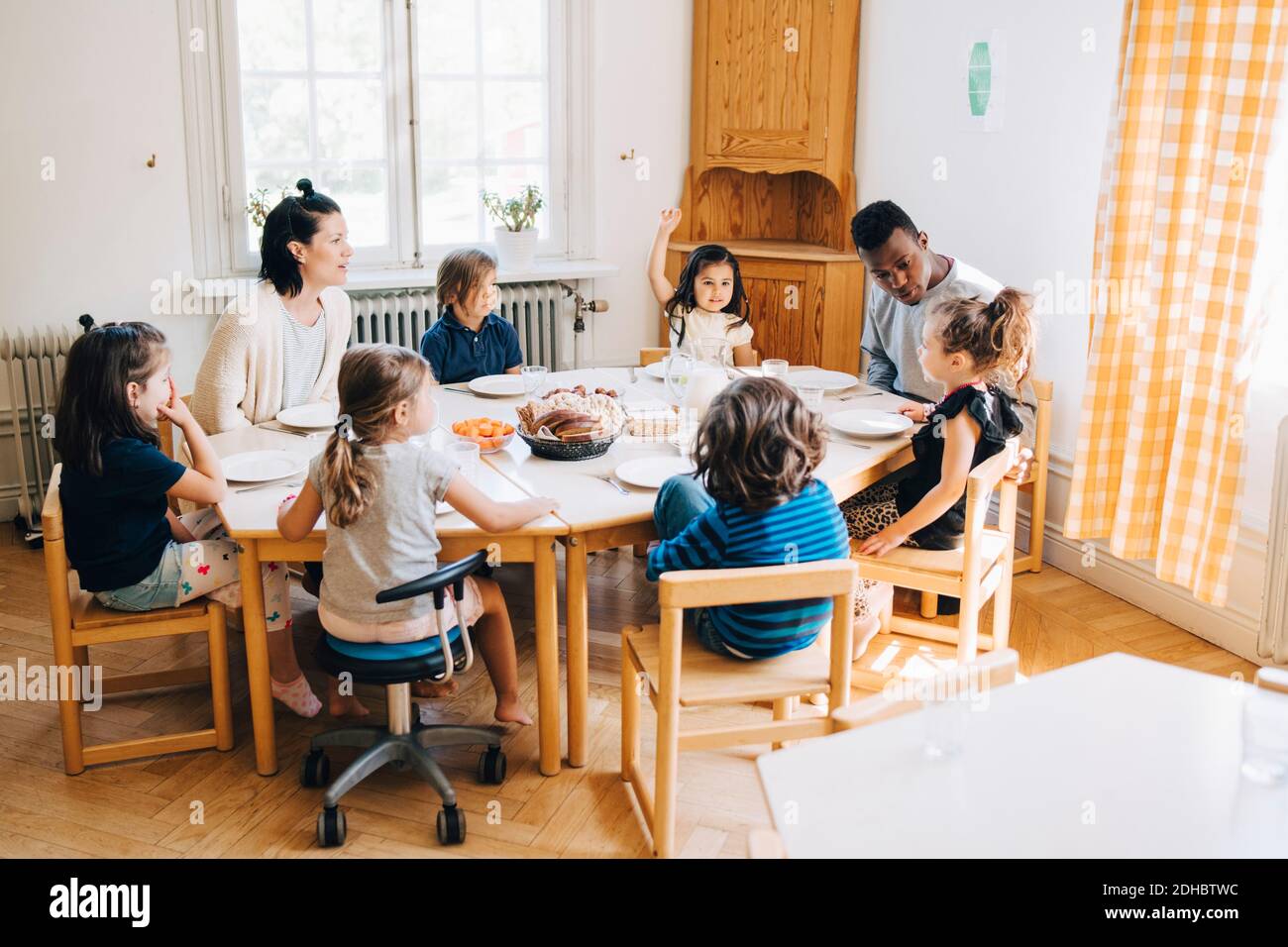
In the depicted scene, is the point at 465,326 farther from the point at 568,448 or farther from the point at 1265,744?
the point at 1265,744

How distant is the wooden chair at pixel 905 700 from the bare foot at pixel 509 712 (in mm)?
1311

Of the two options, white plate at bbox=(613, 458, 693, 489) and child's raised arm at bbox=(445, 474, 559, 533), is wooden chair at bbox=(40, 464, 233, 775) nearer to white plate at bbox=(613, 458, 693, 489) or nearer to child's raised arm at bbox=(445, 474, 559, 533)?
child's raised arm at bbox=(445, 474, 559, 533)

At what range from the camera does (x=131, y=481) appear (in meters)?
2.47

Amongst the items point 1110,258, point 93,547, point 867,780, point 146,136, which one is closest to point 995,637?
point 1110,258

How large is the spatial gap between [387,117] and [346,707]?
95.9 inches

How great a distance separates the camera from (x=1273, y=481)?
9.41ft

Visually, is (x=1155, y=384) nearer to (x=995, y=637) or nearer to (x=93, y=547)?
(x=995, y=637)

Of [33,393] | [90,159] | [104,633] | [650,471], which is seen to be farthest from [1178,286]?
[33,393]

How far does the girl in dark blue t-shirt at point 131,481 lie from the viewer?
242cm

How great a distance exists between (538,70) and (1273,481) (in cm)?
304

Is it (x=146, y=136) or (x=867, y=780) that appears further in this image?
(x=146, y=136)

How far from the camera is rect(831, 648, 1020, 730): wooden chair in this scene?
1.52 m

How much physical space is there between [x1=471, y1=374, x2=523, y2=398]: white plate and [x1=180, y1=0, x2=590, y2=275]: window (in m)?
1.38

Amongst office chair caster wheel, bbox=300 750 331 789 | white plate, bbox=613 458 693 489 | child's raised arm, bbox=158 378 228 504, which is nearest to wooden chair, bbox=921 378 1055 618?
white plate, bbox=613 458 693 489
